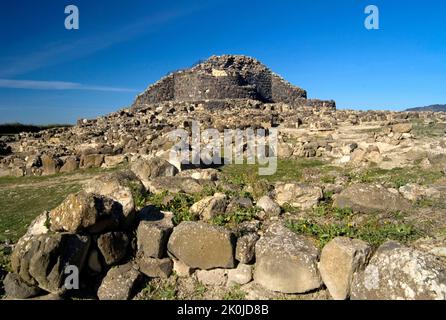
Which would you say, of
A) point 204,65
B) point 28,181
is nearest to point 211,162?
point 28,181

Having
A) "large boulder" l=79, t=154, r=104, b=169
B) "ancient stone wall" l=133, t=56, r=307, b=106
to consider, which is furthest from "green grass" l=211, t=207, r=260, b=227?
"ancient stone wall" l=133, t=56, r=307, b=106

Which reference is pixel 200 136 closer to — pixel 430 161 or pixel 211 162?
pixel 211 162

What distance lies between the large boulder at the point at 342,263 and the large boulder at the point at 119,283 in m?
2.45

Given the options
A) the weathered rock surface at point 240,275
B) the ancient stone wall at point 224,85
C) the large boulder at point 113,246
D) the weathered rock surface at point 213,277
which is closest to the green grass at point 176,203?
the large boulder at point 113,246

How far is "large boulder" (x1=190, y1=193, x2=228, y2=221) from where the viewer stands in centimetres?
644

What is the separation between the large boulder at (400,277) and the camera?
4.05 metres

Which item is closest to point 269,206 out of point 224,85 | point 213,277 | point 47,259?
point 213,277

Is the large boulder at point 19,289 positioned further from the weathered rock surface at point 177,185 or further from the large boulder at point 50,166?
the large boulder at point 50,166

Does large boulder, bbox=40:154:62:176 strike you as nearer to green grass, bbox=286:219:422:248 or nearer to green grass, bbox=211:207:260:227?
green grass, bbox=211:207:260:227

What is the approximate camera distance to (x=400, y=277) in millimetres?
4234

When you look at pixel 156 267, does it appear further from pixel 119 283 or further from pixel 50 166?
pixel 50 166

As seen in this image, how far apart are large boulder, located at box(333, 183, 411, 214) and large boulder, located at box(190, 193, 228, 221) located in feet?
6.17
